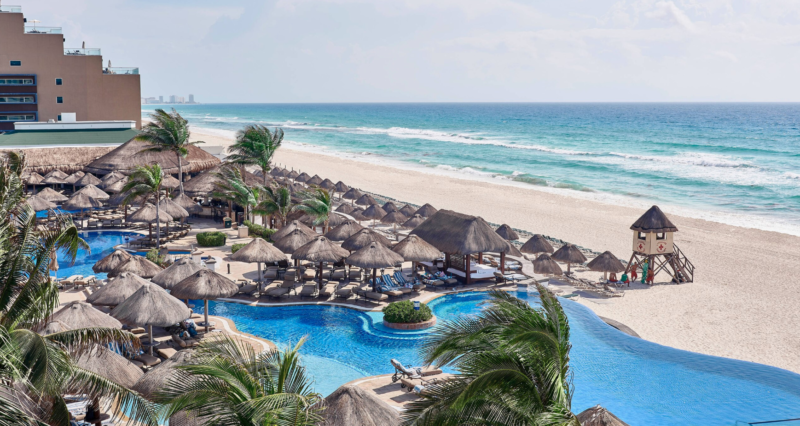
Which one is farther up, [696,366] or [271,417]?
[271,417]

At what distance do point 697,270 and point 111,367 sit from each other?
810 inches

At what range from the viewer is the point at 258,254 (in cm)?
1948

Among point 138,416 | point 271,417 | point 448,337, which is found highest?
point 448,337

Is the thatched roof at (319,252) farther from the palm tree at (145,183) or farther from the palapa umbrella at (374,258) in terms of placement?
the palm tree at (145,183)

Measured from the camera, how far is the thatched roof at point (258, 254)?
19.4 metres

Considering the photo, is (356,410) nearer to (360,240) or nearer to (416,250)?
(416,250)

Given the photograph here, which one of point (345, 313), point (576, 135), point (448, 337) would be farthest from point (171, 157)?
point (576, 135)

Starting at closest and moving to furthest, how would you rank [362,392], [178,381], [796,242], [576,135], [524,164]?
[178,381], [362,392], [796,242], [524,164], [576,135]

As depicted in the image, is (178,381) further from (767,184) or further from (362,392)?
(767,184)

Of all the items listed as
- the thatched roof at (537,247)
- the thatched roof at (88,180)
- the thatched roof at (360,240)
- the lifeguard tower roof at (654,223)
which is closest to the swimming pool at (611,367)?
the thatched roof at (360,240)

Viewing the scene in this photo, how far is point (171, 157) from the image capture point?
37.6 metres

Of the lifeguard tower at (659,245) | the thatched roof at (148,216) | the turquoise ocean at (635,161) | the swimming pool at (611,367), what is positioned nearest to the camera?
the swimming pool at (611,367)

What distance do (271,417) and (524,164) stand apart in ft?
201

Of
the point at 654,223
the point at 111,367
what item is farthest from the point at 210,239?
the point at 654,223
